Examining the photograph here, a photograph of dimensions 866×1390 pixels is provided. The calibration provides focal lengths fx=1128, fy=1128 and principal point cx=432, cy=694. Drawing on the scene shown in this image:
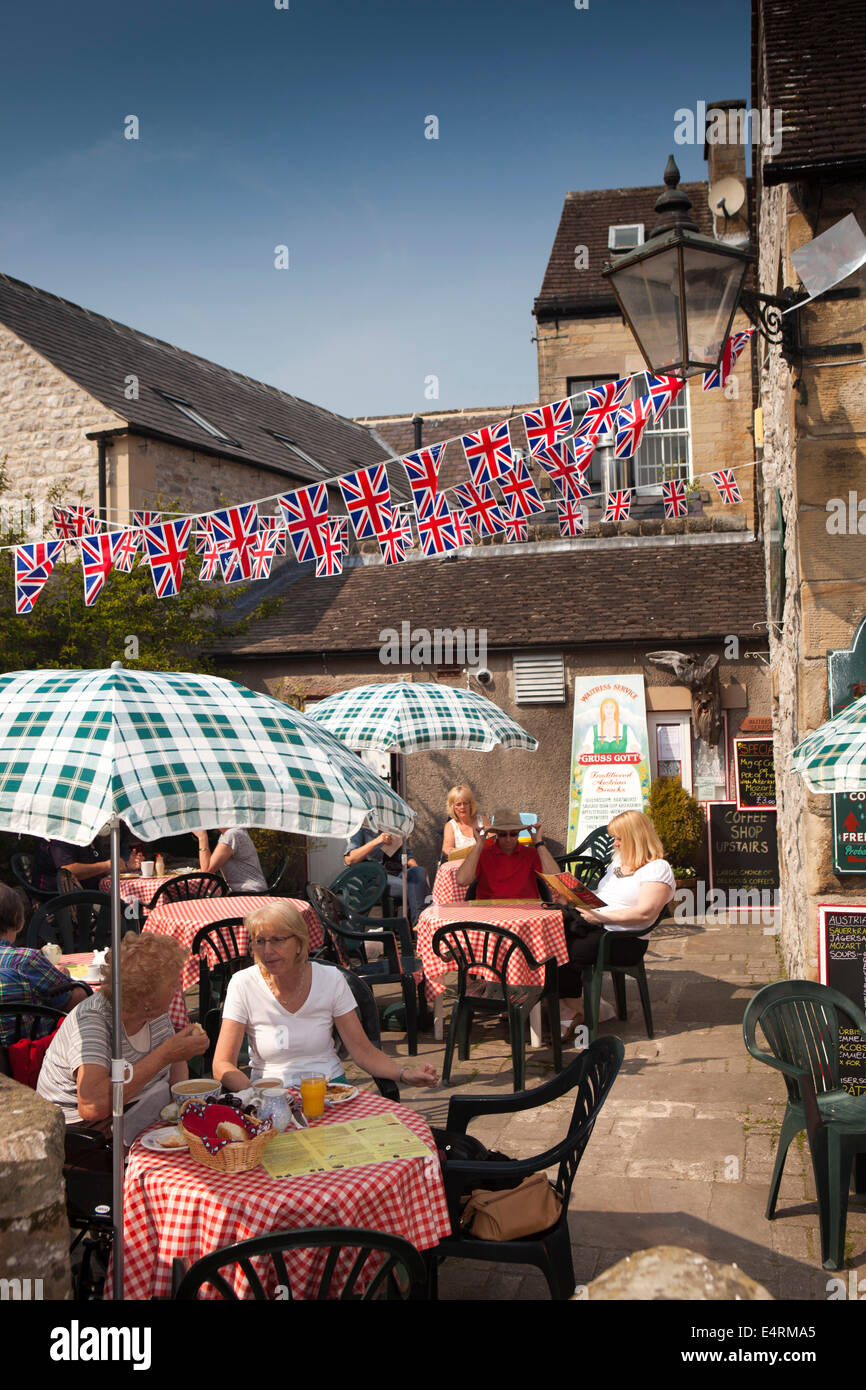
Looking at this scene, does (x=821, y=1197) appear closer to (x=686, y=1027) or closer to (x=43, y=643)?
(x=686, y=1027)

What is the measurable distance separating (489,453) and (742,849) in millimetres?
5753

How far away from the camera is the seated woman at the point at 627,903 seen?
282 inches

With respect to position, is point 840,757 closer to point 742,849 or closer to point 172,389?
point 742,849

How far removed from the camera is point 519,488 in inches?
352

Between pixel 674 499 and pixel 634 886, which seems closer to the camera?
pixel 634 886

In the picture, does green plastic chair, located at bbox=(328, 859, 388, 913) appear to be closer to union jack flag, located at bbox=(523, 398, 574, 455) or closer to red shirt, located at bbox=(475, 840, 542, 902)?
red shirt, located at bbox=(475, 840, 542, 902)

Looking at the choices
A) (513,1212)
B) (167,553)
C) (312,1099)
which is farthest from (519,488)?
(513,1212)

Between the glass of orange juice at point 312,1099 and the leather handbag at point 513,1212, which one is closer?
the leather handbag at point 513,1212

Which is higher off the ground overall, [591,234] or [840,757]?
[591,234]

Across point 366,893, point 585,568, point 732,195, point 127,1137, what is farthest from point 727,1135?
point 585,568

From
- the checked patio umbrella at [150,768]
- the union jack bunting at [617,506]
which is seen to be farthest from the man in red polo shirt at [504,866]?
the union jack bunting at [617,506]

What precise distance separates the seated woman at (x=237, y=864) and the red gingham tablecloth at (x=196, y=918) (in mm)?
695

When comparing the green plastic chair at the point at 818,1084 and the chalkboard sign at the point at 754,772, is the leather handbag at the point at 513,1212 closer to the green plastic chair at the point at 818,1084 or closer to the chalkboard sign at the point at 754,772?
the green plastic chair at the point at 818,1084

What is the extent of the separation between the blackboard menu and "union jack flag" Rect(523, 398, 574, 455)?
5.19 meters
